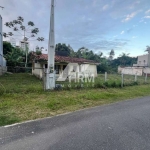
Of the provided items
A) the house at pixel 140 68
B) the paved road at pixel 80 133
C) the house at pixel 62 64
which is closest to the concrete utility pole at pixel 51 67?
the paved road at pixel 80 133

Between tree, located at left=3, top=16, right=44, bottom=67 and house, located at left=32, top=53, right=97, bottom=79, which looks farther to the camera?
tree, located at left=3, top=16, right=44, bottom=67

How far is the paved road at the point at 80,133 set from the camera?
213 centimetres

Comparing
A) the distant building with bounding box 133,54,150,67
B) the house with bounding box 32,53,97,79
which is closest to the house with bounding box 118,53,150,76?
the distant building with bounding box 133,54,150,67

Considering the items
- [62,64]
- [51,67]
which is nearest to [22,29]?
[62,64]

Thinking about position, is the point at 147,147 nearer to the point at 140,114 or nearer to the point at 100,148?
the point at 100,148

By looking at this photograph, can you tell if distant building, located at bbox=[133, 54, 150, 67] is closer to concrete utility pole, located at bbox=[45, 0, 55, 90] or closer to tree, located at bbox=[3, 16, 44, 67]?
tree, located at bbox=[3, 16, 44, 67]

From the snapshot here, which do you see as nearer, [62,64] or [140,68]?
[62,64]

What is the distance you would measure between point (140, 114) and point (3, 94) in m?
5.62

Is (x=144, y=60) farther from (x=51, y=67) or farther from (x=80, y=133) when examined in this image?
(x=80, y=133)

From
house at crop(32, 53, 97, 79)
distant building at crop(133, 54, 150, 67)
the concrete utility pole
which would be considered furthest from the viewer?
distant building at crop(133, 54, 150, 67)

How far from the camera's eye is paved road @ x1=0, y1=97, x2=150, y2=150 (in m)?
2.13

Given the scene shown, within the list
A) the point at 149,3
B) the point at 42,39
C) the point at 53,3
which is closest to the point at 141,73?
the point at 149,3

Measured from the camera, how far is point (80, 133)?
8.41ft

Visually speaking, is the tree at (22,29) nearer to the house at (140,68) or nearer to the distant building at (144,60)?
the house at (140,68)
